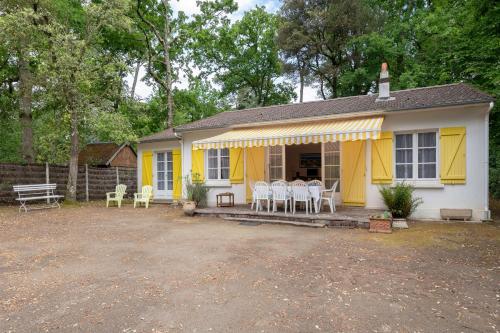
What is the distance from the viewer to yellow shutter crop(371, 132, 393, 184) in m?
10.3

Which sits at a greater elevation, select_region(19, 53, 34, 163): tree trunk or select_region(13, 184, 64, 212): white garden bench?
select_region(19, 53, 34, 163): tree trunk

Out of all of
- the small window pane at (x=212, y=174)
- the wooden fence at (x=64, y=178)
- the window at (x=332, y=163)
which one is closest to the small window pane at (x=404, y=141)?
the window at (x=332, y=163)

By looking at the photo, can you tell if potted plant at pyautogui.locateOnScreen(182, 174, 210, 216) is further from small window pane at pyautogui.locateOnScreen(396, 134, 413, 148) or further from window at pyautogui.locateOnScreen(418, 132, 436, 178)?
window at pyautogui.locateOnScreen(418, 132, 436, 178)

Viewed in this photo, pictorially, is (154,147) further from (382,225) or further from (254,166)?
(382,225)

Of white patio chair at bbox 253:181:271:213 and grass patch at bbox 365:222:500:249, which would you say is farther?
white patio chair at bbox 253:181:271:213

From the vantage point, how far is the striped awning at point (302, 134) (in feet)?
29.7

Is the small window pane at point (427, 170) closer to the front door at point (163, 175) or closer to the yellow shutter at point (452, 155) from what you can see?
the yellow shutter at point (452, 155)

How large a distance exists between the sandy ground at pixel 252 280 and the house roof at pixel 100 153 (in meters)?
18.6

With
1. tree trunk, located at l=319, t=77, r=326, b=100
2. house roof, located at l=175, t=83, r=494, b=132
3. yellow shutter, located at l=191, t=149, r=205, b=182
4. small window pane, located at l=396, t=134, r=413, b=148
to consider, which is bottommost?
yellow shutter, located at l=191, t=149, r=205, b=182

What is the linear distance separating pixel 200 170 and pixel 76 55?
770 cm

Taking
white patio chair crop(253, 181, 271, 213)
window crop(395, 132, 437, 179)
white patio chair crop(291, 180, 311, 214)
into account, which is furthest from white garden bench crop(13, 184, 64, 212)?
window crop(395, 132, 437, 179)

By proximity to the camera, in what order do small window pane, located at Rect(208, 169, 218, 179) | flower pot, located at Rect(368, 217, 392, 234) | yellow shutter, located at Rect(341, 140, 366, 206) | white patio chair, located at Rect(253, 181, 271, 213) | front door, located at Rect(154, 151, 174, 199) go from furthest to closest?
front door, located at Rect(154, 151, 174, 199) < small window pane, located at Rect(208, 169, 218, 179) < yellow shutter, located at Rect(341, 140, 366, 206) < white patio chair, located at Rect(253, 181, 271, 213) < flower pot, located at Rect(368, 217, 392, 234)

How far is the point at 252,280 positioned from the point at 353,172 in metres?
7.44

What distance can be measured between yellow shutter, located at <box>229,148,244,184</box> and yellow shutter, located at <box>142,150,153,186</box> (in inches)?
207
